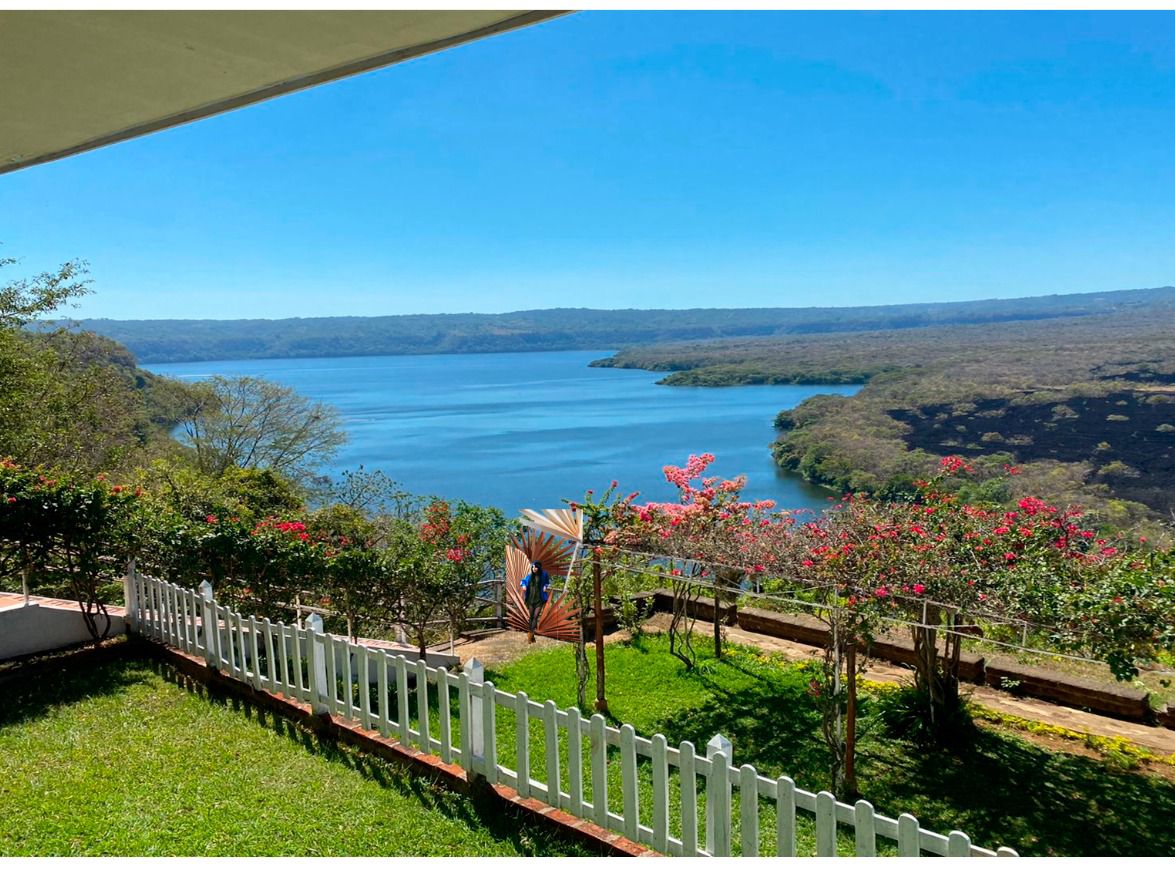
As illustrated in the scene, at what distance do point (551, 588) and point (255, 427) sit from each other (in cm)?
2468

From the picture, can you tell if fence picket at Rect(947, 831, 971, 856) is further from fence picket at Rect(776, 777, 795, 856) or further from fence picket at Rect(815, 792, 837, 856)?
fence picket at Rect(776, 777, 795, 856)

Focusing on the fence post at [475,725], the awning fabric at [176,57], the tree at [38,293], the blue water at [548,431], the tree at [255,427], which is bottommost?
the blue water at [548,431]

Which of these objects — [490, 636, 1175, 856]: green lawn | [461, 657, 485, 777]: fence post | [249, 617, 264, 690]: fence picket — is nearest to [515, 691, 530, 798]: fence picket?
[461, 657, 485, 777]: fence post

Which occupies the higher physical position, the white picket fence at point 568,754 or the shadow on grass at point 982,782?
the white picket fence at point 568,754

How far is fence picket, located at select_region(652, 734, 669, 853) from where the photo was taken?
3.47 metres

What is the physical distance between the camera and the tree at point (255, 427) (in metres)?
29.5

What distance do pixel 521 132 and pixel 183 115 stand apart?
60410 millimetres

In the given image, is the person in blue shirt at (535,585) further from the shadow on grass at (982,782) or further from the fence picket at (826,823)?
the fence picket at (826,823)

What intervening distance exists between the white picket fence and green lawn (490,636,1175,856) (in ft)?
1.61

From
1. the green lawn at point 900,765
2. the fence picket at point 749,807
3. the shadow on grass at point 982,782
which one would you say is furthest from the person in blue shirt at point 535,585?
the fence picket at point 749,807

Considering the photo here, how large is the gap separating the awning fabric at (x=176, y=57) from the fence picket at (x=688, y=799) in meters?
2.79

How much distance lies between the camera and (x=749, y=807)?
10.6ft
